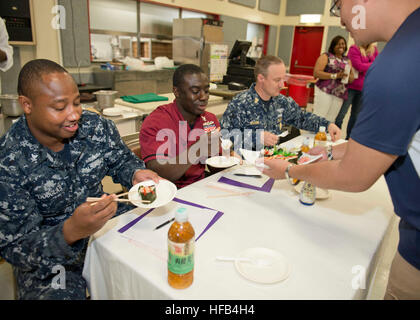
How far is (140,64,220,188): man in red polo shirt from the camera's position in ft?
5.58

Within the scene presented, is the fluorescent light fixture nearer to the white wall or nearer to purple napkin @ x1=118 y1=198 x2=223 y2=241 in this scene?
the white wall

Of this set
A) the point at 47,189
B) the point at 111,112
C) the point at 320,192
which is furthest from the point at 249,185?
the point at 111,112

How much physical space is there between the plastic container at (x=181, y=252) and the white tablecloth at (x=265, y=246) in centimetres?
4

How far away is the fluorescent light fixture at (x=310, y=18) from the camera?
8.06m

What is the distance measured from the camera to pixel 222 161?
1729 millimetres

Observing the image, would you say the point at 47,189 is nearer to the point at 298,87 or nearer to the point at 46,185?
the point at 46,185

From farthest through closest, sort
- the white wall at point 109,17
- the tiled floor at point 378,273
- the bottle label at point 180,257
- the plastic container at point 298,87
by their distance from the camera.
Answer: the plastic container at point 298,87 → the white wall at point 109,17 → the tiled floor at point 378,273 → the bottle label at point 180,257

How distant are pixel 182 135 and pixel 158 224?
0.83m

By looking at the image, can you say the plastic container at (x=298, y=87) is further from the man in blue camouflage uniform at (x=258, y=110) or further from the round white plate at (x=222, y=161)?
the round white plate at (x=222, y=161)

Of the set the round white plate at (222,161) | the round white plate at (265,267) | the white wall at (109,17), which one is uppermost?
the white wall at (109,17)

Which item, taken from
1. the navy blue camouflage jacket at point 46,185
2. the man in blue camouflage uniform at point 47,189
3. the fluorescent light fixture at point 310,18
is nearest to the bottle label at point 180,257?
the man in blue camouflage uniform at point 47,189

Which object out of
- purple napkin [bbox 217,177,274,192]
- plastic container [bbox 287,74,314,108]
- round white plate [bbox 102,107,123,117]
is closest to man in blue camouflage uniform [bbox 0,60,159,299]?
purple napkin [bbox 217,177,274,192]
